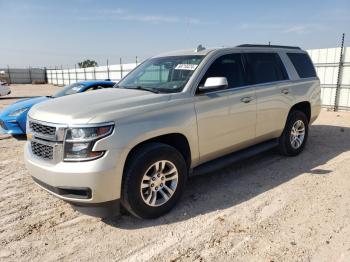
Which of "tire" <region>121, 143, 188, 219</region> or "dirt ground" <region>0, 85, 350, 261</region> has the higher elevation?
"tire" <region>121, 143, 188, 219</region>

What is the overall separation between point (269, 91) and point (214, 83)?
1560mm

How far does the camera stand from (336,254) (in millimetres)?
2900

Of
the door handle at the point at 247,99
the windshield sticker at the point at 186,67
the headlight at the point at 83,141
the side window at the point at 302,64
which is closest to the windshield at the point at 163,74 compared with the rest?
the windshield sticker at the point at 186,67

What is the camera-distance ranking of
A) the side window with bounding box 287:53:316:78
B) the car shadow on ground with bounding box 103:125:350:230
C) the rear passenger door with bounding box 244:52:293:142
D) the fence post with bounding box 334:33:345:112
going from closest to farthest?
the car shadow on ground with bounding box 103:125:350:230 < the rear passenger door with bounding box 244:52:293:142 < the side window with bounding box 287:53:316:78 < the fence post with bounding box 334:33:345:112

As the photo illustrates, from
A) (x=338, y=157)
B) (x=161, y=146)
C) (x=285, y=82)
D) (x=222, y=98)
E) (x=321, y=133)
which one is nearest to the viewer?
(x=161, y=146)

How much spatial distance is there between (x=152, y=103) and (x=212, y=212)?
146cm

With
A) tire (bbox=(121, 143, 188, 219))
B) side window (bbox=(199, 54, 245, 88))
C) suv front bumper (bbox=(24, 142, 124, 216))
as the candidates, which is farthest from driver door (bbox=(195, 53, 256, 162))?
suv front bumper (bbox=(24, 142, 124, 216))

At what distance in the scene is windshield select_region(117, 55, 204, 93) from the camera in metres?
4.04

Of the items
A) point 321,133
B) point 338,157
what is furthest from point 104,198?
point 321,133

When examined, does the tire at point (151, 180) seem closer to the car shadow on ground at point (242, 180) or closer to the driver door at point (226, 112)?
the car shadow on ground at point (242, 180)

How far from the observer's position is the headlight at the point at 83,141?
305 cm

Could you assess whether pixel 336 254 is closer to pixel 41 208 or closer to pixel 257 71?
pixel 257 71

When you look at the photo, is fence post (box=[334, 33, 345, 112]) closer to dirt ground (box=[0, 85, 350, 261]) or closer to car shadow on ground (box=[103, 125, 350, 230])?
car shadow on ground (box=[103, 125, 350, 230])

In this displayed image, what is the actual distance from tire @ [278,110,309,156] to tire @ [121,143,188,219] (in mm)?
2493
